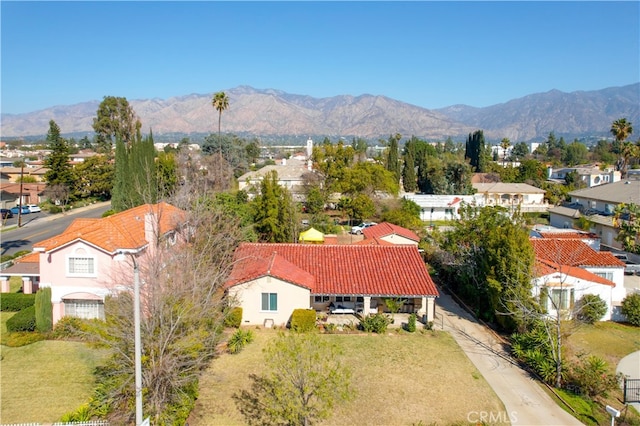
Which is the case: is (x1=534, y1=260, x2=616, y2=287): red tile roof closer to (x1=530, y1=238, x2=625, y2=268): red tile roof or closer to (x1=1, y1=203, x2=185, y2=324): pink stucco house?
(x1=530, y1=238, x2=625, y2=268): red tile roof

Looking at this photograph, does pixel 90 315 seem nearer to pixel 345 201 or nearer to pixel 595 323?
pixel 595 323

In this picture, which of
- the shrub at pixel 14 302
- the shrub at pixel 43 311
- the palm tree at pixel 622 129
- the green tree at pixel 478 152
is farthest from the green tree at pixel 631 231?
the green tree at pixel 478 152

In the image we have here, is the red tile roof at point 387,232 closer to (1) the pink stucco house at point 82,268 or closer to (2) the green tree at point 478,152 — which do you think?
(1) the pink stucco house at point 82,268

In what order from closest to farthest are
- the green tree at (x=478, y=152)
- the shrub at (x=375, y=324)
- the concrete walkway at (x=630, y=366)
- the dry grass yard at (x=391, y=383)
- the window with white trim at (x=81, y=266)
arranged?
1. the dry grass yard at (x=391, y=383)
2. the concrete walkway at (x=630, y=366)
3. the window with white trim at (x=81, y=266)
4. the shrub at (x=375, y=324)
5. the green tree at (x=478, y=152)

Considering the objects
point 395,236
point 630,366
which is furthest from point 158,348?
point 395,236

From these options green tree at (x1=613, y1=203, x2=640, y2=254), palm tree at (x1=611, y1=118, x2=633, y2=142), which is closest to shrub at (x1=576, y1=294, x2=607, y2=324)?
green tree at (x1=613, y1=203, x2=640, y2=254)

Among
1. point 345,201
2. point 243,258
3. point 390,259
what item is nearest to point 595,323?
point 390,259

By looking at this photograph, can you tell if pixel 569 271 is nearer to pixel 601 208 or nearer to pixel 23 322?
pixel 601 208
